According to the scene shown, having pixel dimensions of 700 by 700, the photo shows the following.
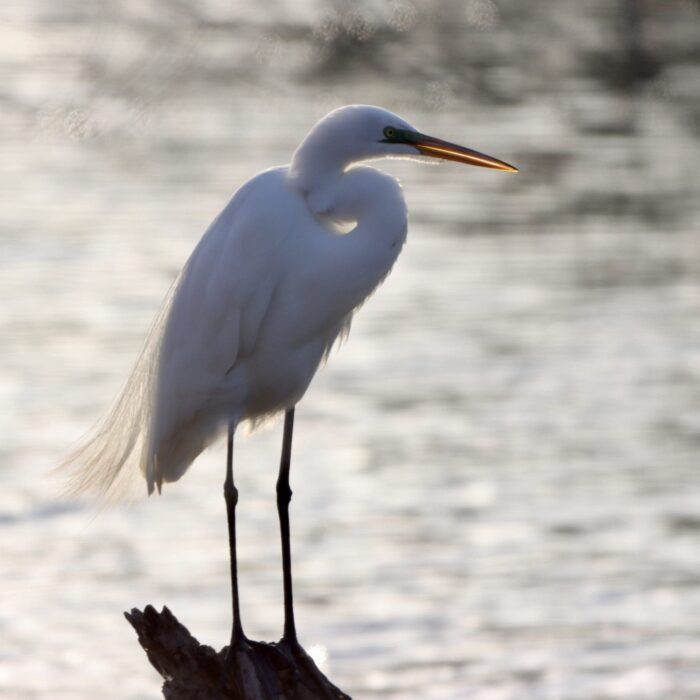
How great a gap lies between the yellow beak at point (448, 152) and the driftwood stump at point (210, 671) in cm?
139

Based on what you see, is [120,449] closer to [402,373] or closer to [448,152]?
[448,152]

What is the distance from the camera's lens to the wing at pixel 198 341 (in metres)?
4.91

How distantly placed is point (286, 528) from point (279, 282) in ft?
2.71

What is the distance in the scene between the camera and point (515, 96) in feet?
56.3

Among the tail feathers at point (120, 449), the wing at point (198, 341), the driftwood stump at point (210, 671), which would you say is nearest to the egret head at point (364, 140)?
the wing at point (198, 341)

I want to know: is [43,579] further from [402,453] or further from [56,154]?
[56,154]

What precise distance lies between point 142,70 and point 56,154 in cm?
167

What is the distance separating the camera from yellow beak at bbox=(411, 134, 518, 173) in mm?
4750

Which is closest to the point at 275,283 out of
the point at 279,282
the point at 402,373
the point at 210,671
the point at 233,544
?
the point at 279,282

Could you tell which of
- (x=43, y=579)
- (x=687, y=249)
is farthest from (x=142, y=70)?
(x=43, y=579)

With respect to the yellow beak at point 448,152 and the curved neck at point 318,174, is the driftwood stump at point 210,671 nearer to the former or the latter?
the curved neck at point 318,174

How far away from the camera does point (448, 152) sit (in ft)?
15.8

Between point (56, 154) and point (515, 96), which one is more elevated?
point (515, 96)

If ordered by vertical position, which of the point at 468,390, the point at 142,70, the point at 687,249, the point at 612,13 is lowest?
the point at 468,390
